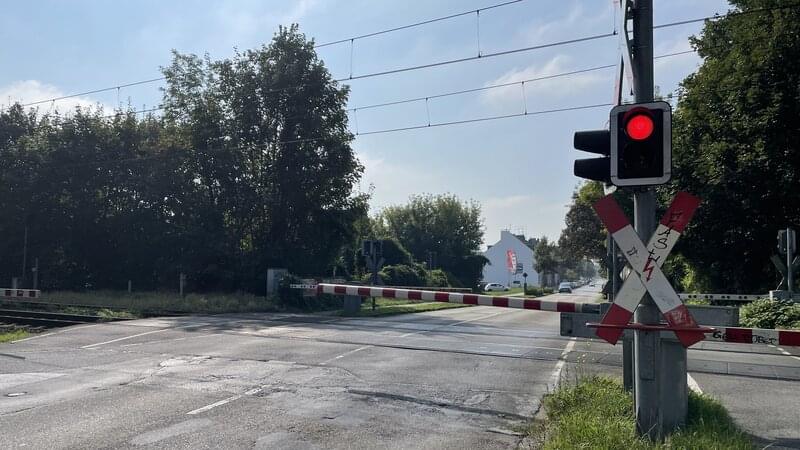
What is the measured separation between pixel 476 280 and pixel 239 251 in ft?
130

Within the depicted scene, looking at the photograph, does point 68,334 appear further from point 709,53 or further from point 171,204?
point 709,53

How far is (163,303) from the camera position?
26766mm

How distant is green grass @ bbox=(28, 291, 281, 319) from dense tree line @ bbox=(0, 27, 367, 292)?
363 cm

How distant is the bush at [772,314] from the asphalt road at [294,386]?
7.81 feet

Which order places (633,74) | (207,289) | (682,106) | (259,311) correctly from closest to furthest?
(633,74), (259,311), (682,106), (207,289)

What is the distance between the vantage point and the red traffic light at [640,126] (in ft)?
18.0

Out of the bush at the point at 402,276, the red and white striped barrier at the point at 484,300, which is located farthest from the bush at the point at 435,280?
the red and white striped barrier at the point at 484,300

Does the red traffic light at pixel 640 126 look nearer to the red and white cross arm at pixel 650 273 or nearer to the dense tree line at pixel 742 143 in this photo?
the red and white cross arm at pixel 650 273

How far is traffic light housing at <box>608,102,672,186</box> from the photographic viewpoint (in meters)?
5.44

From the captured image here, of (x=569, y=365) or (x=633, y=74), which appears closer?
(x=633, y=74)

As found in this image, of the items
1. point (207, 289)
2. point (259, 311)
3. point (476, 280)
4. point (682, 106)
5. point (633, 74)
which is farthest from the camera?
point (476, 280)

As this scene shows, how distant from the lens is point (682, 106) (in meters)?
28.2

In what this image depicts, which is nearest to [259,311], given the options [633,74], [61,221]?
[61,221]

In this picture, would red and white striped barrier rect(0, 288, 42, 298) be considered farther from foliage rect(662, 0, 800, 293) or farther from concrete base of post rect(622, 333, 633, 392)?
foliage rect(662, 0, 800, 293)
